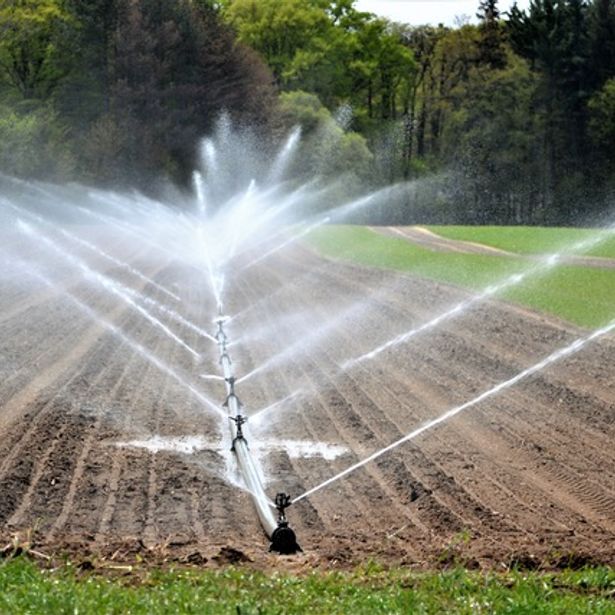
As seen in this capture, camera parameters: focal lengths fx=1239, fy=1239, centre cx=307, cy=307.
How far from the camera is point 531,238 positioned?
44812 mm

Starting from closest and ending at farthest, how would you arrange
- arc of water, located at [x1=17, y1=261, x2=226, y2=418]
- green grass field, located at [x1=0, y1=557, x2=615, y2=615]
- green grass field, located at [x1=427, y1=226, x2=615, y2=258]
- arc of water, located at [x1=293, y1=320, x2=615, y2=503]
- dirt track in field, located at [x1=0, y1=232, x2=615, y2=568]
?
green grass field, located at [x1=0, y1=557, x2=615, y2=615] → dirt track in field, located at [x1=0, y1=232, x2=615, y2=568] → arc of water, located at [x1=293, y1=320, x2=615, y2=503] → arc of water, located at [x1=17, y1=261, x2=226, y2=418] → green grass field, located at [x1=427, y1=226, x2=615, y2=258]

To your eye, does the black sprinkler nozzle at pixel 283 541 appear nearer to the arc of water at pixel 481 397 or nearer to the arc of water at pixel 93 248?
the arc of water at pixel 481 397

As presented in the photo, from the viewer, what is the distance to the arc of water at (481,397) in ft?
43.7

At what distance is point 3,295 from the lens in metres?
29.7

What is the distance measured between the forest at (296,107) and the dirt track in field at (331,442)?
1961 inches

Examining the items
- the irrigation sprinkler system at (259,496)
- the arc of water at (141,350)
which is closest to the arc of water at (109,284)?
the arc of water at (141,350)

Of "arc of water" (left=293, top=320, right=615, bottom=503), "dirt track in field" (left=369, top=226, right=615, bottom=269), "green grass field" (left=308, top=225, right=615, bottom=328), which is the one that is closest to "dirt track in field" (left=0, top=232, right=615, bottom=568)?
"arc of water" (left=293, top=320, right=615, bottom=503)

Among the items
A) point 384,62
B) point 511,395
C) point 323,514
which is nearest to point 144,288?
point 511,395

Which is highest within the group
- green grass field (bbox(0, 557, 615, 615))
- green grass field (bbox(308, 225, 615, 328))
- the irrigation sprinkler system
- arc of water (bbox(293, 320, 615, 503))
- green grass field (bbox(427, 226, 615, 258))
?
green grass field (bbox(0, 557, 615, 615))

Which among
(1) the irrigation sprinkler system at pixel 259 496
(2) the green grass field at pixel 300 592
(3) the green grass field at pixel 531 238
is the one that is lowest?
(3) the green grass field at pixel 531 238

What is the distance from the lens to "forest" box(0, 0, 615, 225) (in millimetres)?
77438

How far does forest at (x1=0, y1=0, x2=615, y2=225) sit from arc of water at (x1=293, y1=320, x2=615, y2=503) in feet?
172

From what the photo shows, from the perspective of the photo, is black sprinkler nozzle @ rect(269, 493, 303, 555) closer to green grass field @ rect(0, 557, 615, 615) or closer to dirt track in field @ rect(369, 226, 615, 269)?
green grass field @ rect(0, 557, 615, 615)

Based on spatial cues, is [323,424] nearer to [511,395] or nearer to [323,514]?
[511,395]
